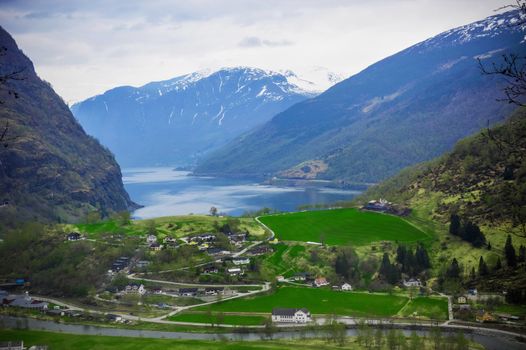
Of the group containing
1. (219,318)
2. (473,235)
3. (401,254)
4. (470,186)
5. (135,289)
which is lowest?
(219,318)

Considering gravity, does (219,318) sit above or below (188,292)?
below

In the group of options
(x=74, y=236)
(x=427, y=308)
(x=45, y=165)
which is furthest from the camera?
(x=45, y=165)

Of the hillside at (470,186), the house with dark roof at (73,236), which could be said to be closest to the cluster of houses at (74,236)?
the house with dark roof at (73,236)

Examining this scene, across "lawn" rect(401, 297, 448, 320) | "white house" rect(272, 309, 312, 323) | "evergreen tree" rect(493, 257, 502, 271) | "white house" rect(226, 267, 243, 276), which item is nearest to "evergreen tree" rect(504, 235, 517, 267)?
"evergreen tree" rect(493, 257, 502, 271)

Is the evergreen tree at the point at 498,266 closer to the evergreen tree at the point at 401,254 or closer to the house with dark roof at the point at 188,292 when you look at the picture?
the evergreen tree at the point at 401,254

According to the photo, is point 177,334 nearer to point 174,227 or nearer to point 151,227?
point 174,227

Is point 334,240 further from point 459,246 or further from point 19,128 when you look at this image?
point 19,128

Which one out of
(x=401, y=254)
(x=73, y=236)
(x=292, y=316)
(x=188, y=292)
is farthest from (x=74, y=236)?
(x=401, y=254)
